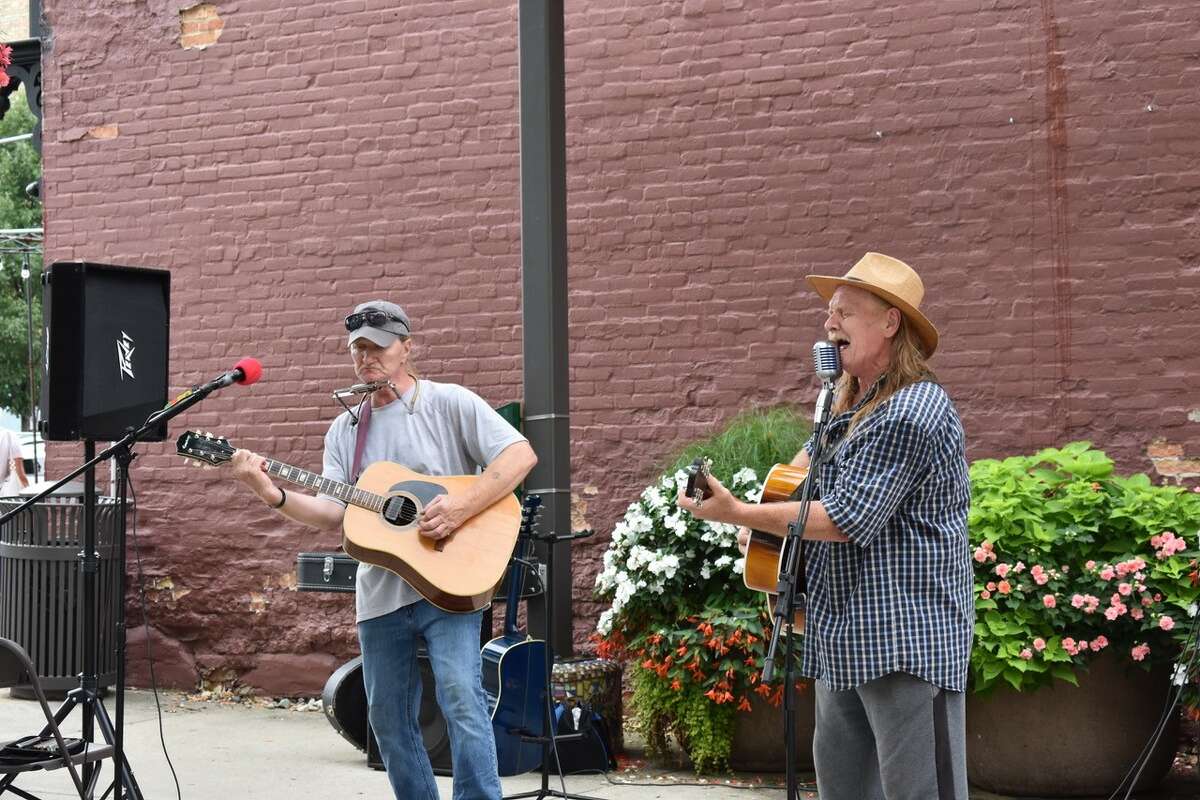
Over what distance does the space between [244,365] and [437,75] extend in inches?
170

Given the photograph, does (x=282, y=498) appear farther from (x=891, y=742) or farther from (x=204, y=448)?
→ (x=891, y=742)

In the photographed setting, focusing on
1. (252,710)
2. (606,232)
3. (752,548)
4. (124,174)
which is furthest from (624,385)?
(752,548)

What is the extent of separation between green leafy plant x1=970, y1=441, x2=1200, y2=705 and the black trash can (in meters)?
4.42

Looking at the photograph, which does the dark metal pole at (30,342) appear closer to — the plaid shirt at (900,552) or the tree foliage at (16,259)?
the tree foliage at (16,259)

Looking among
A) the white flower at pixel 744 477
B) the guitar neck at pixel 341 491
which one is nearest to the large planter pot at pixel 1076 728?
the white flower at pixel 744 477

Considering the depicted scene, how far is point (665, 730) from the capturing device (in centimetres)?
616

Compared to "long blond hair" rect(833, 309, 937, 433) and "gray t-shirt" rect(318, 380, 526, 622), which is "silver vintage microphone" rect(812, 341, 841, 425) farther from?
"gray t-shirt" rect(318, 380, 526, 622)

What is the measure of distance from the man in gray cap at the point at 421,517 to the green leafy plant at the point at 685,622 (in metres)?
1.54

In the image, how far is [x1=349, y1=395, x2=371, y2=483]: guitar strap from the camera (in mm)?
4570

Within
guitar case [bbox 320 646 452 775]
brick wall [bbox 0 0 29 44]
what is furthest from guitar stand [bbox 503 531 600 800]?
brick wall [bbox 0 0 29 44]

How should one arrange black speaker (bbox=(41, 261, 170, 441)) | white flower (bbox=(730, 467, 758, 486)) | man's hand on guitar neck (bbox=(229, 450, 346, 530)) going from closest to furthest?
1. man's hand on guitar neck (bbox=(229, 450, 346, 530))
2. black speaker (bbox=(41, 261, 170, 441))
3. white flower (bbox=(730, 467, 758, 486))

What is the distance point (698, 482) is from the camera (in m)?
3.20

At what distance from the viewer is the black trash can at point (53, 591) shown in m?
7.34

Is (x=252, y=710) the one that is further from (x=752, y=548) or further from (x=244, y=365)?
(x=752, y=548)
